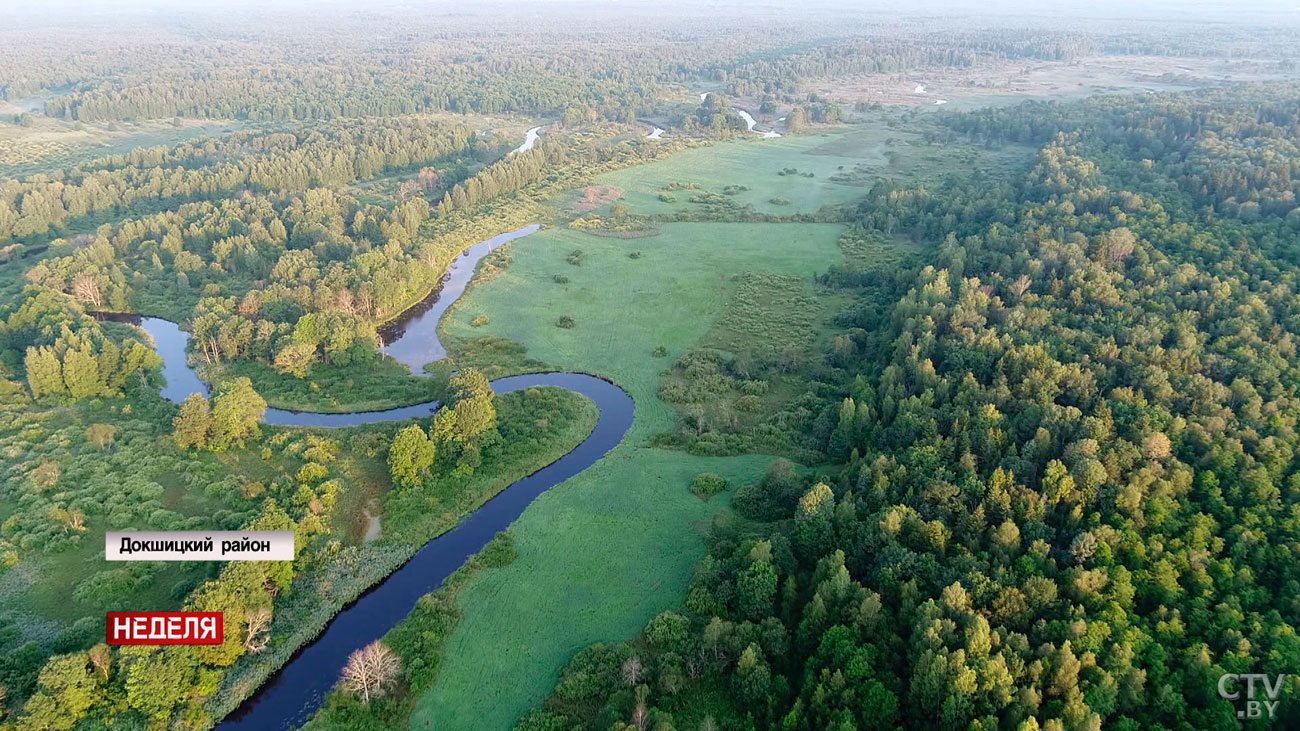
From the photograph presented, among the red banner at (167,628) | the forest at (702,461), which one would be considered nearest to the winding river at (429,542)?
the forest at (702,461)

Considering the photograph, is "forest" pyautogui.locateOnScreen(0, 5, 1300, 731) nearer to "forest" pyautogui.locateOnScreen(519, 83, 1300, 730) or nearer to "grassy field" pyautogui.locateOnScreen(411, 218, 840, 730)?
"forest" pyautogui.locateOnScreen(519, 83, 1300, 730)

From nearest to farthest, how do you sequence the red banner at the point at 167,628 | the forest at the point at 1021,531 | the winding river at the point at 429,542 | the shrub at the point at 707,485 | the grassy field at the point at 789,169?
the forest at the point at 1021,531 < the red banner at the point at 167,628 < the winding river at the point at 429,542 < the shrub at the point at 707,485 < the grassy field at the point at 789,169

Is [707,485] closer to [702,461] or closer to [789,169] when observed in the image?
[702,461]

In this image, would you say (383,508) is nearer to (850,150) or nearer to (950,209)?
(950,209)

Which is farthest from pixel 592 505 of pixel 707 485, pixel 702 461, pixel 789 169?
pixel 789 169

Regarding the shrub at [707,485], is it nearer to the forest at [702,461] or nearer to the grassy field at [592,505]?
the forest at [702,461]

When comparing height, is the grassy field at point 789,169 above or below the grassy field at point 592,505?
above

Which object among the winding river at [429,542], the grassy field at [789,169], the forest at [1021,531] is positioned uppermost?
Answer: the grassy field at [789,169]
